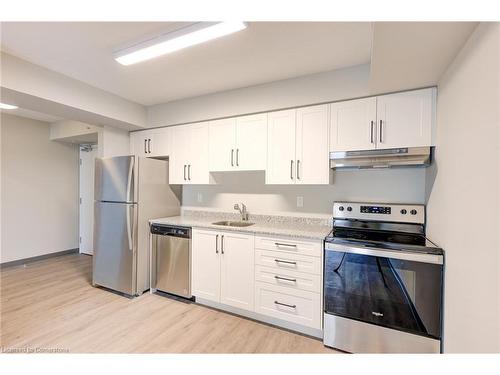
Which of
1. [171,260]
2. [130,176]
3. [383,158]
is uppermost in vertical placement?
[383,158]

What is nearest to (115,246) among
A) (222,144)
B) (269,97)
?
(222,144)

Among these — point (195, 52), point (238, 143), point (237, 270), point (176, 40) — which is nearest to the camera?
point (176, 40)

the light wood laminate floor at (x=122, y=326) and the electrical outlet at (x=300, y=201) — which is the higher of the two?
the electrical outlet at (x=300, y=201)

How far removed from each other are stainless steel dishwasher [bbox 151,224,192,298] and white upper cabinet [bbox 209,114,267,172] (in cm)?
94

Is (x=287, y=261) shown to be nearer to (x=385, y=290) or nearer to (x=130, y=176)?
(x=385, y=290)

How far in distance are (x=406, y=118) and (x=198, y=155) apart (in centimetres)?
228

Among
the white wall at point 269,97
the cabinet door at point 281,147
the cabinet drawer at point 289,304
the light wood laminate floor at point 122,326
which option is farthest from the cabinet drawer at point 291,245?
the white wall at point 269,97

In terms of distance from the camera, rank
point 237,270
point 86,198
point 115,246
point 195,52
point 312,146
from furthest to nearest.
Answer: point 86,198
point 115,246
point 237,270
point 312,146
point 195,52

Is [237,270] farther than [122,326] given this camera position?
Yes

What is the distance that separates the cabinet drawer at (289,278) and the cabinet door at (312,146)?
909mm

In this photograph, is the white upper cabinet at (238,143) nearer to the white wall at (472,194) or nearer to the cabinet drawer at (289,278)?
the cabinet drawer at (289,278)

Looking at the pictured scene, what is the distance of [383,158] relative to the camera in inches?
83.0

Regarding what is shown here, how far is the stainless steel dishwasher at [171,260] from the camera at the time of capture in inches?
110
